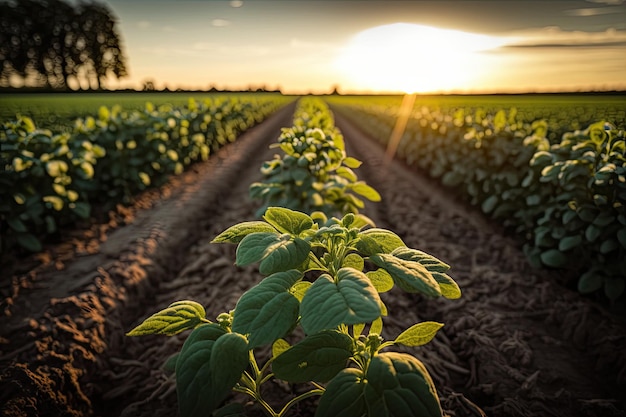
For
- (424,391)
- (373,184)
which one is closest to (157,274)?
(424,391)

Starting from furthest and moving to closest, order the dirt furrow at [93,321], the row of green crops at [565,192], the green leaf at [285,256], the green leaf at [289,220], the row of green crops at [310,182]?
the row of green crops at [310,182], the row of green crops at [565,192], the dirt furrow at [93,321], the green leaf at [289,220], the green leaf at [285,256]

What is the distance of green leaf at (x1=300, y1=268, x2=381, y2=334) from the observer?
39.7 inches

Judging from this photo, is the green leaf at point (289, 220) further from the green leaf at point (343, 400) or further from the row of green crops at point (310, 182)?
the row of green crops at point (310, 182)

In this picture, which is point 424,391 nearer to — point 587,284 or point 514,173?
point 587,284

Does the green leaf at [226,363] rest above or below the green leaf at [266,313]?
below

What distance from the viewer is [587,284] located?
384cm

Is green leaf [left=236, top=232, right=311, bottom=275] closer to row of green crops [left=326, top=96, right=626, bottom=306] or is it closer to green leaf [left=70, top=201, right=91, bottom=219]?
row of green crops [left=326, top=96, right=626, bottom=306]

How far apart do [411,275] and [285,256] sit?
1.36 feet

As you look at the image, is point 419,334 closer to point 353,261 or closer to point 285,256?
point 353,261

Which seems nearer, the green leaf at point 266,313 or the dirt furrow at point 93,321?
the green leaf at point 266,313

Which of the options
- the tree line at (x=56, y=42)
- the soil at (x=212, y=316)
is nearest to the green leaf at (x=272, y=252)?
the soil at (x=212, y=316)

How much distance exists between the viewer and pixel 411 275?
3.90 feet

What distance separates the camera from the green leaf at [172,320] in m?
1.40

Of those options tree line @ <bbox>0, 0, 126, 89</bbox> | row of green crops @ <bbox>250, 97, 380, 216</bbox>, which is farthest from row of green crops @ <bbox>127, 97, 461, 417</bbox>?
tree line @ <bbox>0, 0, 126, 89</bbox>
